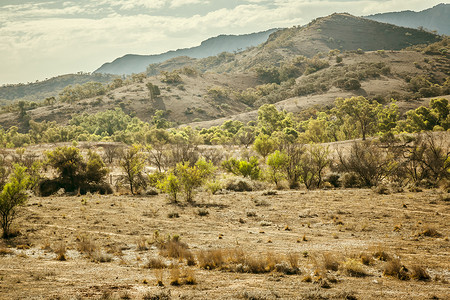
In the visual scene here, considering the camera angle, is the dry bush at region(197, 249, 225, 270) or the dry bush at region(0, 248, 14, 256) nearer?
the dry bush at region(197, 249, 225, 270)

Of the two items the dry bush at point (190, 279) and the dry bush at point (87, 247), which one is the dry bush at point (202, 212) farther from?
the dry bush at point (190, 279)

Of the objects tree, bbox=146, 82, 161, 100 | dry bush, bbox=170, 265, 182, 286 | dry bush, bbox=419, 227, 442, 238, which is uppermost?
tree, bbox=146, 82, 161, 100

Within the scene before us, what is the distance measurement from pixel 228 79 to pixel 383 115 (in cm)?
12892

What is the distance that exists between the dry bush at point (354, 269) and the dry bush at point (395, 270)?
67cm

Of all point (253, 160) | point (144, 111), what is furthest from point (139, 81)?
point (253, 160)

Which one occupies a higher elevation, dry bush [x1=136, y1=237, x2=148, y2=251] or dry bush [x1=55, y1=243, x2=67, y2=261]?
dry bush [x1=55, y1=243, x2=67, y2=261]

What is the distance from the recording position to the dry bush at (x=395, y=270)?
9500 mm

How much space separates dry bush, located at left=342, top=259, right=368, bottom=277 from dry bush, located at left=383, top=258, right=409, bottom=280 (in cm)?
67

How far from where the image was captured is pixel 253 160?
110 feet

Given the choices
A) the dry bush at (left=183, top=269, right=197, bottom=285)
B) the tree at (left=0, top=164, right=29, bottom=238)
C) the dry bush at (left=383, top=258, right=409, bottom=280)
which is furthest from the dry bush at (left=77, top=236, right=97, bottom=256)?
the dry bush at (left=383, top=258, right=409, bottom=280)

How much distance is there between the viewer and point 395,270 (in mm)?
9664

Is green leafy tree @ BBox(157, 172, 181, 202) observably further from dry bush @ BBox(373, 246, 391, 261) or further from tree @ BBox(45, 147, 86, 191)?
dry bush @ BBox(373, 246, 391, 261)

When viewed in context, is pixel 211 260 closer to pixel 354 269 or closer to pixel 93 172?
pixel 354 269

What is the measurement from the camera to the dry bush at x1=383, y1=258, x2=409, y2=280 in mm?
9500
